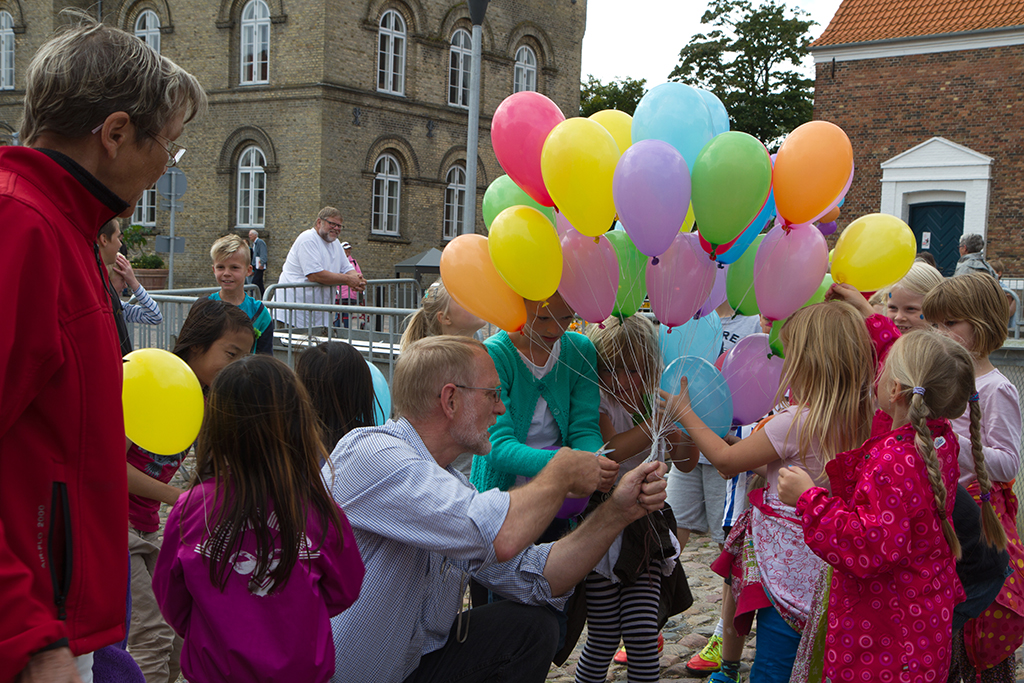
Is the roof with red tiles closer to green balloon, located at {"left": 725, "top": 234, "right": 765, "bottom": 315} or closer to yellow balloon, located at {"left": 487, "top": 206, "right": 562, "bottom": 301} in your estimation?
green balloon, located at {"left": 725, "top": 234, "right": 765, "bottom": 315}

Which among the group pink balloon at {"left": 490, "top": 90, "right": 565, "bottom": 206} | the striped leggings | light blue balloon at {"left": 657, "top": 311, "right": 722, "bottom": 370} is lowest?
the striped leggings

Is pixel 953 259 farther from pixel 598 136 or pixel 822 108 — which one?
pixel 598 136

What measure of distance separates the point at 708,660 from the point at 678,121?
8.34 ft

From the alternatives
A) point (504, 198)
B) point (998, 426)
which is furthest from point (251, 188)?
point (998, 426)

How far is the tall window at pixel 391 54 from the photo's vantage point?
22.8 meters

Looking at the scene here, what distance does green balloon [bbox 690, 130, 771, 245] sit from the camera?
8.82 feet

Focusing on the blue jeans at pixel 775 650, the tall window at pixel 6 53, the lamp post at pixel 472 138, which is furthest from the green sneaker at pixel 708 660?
the tall window at pixel 6 53

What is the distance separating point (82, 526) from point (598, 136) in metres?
1.97

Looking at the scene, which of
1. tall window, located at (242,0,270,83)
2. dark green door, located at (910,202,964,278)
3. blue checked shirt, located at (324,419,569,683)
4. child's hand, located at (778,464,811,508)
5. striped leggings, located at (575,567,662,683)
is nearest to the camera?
blue checked shirt, located at (324,419,569,683)

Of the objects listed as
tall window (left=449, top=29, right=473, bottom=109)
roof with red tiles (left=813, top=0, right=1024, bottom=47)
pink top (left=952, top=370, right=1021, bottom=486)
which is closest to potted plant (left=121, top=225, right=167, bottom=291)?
tall window (left=449, top=29, right=473, bottom=109)

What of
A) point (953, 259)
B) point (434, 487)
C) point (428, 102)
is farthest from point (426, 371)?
point (428, 102)

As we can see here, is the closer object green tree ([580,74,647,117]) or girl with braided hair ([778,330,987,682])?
girl with braided hair ([778,330,987,682])

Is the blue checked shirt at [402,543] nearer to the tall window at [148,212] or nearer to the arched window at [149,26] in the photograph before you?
the tall window at [148,212]

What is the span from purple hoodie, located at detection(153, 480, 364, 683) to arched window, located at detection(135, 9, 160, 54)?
2507 centimetres
